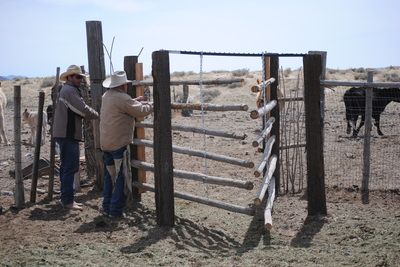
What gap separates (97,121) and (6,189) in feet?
8.03

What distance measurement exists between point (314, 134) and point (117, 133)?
2575mm

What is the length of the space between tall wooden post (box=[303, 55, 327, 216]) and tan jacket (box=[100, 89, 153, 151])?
207cm

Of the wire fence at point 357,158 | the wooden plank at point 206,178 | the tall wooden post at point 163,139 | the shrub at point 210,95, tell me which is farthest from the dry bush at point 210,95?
the tall wooden post at point 163,139

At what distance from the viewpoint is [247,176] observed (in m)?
9.78

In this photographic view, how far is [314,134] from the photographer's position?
6816mm

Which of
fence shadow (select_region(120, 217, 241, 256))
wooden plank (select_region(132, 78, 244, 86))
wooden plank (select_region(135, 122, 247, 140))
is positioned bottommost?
fence shadow (select_region(120, 217, 241, 256))

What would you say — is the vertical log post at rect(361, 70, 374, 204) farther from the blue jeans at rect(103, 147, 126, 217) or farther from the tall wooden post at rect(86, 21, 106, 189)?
the tall wooden post at rect(86, 21, 106, 189)

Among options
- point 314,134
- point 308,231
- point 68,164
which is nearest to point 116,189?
point 68,164

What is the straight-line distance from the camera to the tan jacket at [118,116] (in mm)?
6660

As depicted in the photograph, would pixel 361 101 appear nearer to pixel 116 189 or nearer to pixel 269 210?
pixel 269 210

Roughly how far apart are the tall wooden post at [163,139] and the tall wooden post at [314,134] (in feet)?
5.97

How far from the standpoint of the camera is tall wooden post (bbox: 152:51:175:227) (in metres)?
6.31

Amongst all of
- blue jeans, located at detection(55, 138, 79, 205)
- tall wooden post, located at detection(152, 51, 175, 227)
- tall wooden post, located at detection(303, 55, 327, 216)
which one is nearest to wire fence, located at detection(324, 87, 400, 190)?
tall wooden post, located at detection(303, 55, 327, 216)

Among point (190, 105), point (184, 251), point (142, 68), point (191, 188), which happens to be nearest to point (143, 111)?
point (190, 105)
